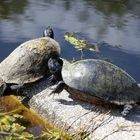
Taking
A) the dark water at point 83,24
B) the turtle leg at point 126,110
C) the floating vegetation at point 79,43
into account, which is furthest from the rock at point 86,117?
the floating vegetation at point 79,43

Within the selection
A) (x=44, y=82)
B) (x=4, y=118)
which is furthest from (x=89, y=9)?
(x=4, y=118)

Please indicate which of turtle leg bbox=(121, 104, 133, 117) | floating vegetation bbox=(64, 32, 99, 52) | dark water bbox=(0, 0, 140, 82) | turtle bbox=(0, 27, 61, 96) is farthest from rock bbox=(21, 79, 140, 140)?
floating vegetation bbox=(64, 32, 99, 52)

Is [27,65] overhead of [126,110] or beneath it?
overhead

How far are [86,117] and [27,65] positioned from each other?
0.98 m

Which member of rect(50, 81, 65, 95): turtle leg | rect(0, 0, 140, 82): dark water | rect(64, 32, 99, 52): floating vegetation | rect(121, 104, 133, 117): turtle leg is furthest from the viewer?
rect(64, 32, 99, 52): floating vegetation

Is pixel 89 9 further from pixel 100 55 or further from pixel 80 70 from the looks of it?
pixel 80 70

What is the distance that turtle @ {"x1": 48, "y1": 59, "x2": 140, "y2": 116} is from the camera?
14.3 feet

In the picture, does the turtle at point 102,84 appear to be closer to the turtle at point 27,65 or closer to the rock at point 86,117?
the rock at point 86,117

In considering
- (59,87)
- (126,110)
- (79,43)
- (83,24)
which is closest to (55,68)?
(59,87)

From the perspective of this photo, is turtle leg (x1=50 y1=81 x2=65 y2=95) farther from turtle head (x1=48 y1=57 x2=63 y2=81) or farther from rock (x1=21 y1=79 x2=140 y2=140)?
turtle head (x1=48 y1=57 x2=63 y2=81)

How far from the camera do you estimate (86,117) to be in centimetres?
440

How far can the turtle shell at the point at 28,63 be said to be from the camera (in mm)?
4930

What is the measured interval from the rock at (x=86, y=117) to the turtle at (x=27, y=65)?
0.69 ft

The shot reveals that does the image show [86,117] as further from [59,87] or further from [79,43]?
[79,43]
